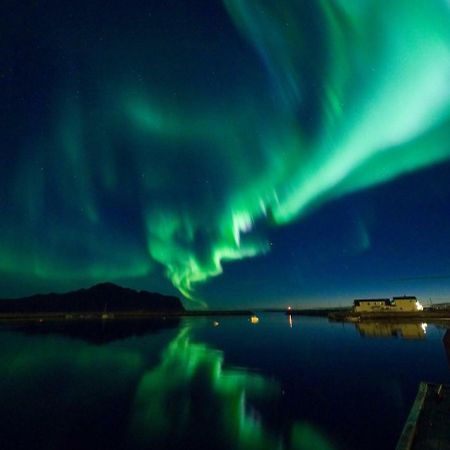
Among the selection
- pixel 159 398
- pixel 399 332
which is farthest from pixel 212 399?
pixel 399 332

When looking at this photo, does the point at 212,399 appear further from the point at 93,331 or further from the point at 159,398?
the point at 93,331

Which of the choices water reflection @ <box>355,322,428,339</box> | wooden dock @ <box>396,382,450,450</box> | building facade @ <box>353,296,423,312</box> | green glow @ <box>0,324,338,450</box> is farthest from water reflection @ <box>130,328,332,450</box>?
building facade @ <box>353,296,423,312</box>

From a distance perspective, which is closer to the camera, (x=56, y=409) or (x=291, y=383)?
(x=56, y=409)

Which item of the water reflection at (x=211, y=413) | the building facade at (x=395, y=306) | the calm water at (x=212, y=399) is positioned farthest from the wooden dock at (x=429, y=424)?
the building facade at (x=395, y=306)

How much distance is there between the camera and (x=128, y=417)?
25.0 meters

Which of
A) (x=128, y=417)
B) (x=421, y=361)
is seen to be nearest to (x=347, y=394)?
(x=128, y=417)

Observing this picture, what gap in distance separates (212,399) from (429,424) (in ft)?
61.5

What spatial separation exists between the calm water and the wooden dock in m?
3.02

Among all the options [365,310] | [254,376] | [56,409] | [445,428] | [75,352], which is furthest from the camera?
[365,310]

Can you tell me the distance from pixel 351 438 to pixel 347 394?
38.0 ft

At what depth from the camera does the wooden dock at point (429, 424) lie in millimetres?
14352

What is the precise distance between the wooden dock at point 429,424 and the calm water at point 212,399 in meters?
3.02

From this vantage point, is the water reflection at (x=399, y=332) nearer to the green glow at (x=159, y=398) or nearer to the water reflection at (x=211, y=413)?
the green glow at (x=159, y=398)

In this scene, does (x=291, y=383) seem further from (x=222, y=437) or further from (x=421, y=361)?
(x=421, y=361)
